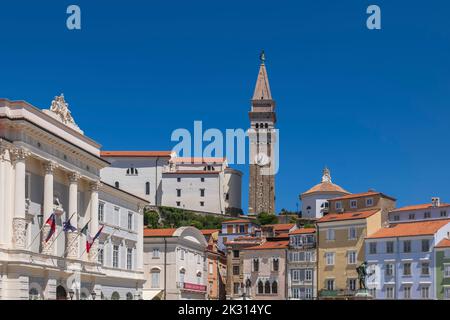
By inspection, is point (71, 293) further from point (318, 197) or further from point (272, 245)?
point (318, 197)

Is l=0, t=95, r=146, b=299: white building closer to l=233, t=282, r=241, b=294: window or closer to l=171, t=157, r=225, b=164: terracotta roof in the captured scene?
l=233, t=282, r=241, b=294: window

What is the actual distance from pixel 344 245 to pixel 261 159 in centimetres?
7030

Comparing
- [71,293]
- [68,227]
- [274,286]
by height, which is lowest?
[274,286]

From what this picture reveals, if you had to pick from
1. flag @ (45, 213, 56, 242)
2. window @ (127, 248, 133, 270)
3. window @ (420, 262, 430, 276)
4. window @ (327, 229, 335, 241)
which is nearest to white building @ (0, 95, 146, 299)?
flag @ (45, 213, 56, 242)

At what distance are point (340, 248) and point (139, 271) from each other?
2903 cm

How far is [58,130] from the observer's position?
40625 millimetres

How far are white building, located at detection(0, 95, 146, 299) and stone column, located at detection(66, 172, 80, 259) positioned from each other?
0.17ft

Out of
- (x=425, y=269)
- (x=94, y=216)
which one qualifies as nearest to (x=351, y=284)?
(x=425, y=269)

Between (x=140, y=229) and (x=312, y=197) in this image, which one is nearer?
(x=140, y=229)

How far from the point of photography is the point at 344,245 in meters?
77.4
